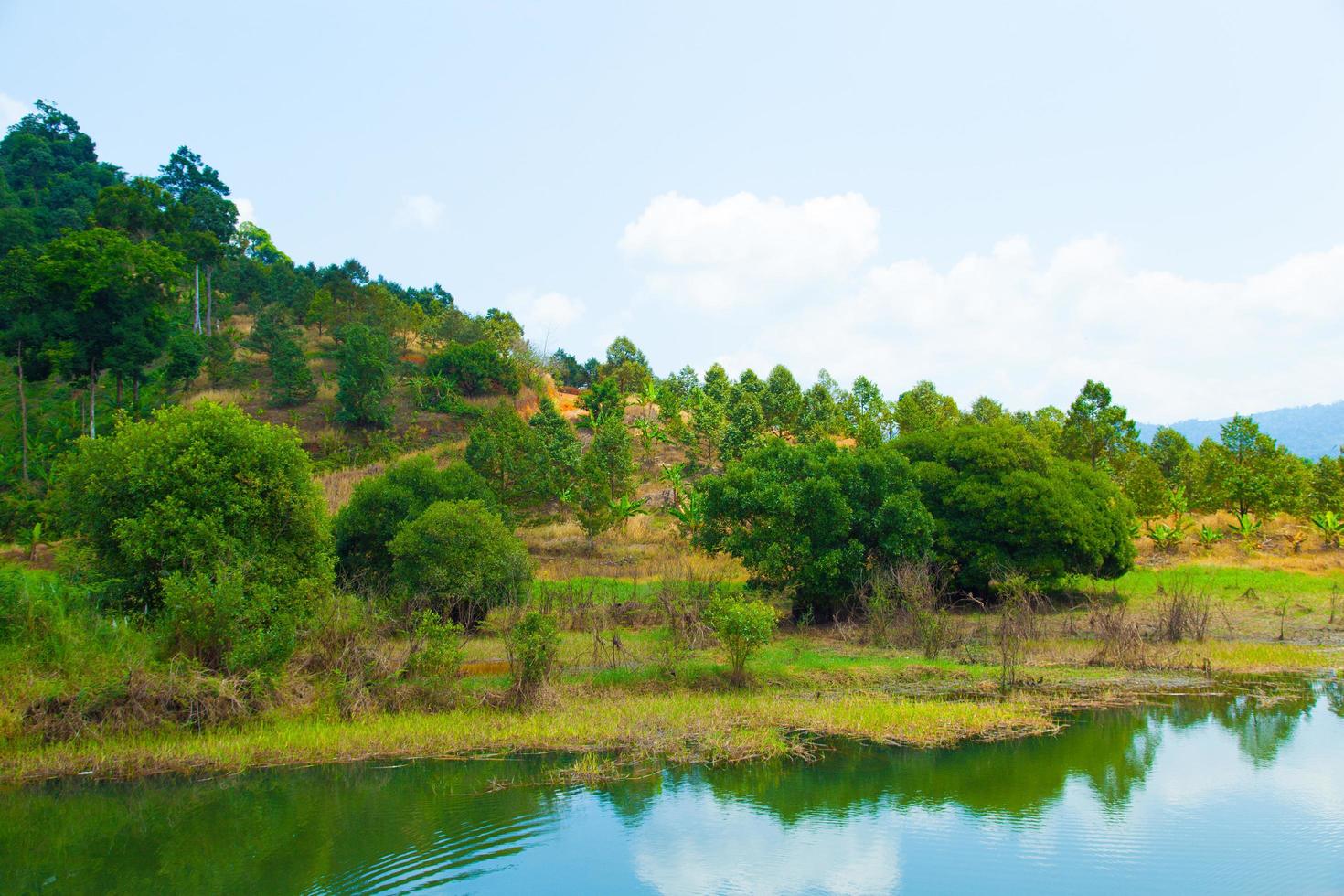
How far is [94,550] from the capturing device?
14.4 m

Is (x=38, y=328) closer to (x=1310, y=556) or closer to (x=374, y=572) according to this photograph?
(x=374, y=572)

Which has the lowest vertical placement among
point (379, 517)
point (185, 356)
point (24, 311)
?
point (379, 517)

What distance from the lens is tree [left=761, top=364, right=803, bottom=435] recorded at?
138ft

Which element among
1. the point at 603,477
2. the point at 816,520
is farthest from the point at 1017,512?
the point at 603,477

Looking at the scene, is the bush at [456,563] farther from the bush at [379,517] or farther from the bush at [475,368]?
the bush at [475,368]

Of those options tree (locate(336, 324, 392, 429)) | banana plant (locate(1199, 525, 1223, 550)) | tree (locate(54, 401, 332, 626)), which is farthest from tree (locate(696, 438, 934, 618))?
tree (locate(336, 324, 392, 429))

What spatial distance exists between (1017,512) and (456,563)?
13569 millimetres

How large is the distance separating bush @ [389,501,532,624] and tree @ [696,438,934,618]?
5.30m

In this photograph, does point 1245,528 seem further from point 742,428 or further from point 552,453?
point 552,453

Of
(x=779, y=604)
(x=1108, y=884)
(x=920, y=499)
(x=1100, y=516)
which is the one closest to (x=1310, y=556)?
(x=1100, y=516)

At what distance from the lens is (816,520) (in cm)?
2080

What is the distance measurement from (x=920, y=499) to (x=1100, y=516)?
4.68m

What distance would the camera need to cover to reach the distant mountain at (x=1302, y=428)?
148 meters

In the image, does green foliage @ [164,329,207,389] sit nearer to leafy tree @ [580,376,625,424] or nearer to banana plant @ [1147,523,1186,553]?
leafy tree @ [580,376,625,424]
